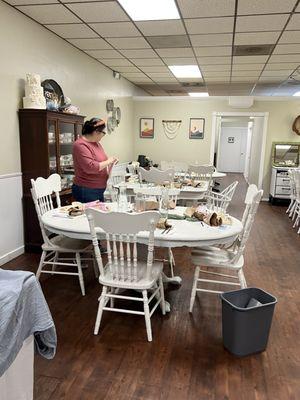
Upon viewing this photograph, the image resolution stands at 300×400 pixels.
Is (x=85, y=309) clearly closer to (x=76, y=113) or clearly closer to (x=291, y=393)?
(x=291, y=393)

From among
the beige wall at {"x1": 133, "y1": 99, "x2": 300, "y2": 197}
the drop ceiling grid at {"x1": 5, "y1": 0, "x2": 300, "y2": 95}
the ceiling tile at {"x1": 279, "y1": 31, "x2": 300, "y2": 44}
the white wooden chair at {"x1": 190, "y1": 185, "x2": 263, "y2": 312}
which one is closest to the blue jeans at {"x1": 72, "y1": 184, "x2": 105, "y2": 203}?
the white wooden chair at {"x1": 190, "y1": 185, "x2": 263, "y2": 312}

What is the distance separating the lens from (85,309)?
2.64m

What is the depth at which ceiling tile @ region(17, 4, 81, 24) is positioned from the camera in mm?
3354

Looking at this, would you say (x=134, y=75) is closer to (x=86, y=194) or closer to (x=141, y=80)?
(x=141, y=80)

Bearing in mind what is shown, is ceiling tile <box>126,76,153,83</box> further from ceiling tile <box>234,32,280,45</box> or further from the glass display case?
the glass display case

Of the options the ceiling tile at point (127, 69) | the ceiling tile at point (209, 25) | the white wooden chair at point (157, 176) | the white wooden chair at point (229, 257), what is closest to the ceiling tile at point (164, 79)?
the ceiling tile at point (127, 69)

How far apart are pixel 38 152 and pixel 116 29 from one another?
175 centimetres

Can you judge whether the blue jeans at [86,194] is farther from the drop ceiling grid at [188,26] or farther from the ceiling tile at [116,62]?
the ceiling tile at [116,62]

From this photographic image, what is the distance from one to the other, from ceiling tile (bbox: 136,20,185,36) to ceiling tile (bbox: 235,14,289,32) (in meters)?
0.66

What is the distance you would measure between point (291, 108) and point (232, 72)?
6.63 ft

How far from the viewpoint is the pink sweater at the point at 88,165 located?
319cm

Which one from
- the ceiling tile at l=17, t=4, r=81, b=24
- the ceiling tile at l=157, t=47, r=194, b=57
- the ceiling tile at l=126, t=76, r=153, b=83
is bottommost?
the ceiling tile at l=126, t=76, r=153, b=83

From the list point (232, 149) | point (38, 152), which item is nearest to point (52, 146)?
point (38, 152)

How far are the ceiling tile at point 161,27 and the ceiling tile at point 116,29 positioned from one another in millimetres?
106
